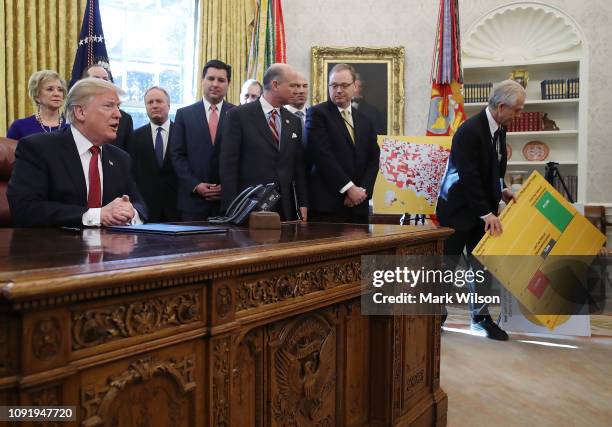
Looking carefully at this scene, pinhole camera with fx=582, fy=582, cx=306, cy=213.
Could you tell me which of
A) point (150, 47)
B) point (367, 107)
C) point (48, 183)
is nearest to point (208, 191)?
point (48, 183)

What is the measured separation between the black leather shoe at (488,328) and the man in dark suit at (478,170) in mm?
541

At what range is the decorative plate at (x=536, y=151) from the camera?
6348mm

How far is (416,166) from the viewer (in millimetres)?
4477

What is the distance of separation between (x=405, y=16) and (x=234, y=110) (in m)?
4.09

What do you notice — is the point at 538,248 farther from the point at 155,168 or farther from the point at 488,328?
the point at 155,168

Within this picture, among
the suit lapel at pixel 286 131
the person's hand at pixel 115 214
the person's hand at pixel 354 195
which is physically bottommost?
the person's hand at pixel 115 214

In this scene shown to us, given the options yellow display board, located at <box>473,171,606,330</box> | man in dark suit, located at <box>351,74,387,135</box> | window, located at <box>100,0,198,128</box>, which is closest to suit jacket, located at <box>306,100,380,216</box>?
yellow display board, located at <box>473,171,606,330</box>

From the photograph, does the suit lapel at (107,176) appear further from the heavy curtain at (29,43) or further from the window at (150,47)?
the window at (150,47)

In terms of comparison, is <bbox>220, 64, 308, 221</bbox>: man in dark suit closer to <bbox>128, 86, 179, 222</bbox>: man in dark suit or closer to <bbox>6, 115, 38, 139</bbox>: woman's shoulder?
<bbox>128, 86, 179, 222</bbox>: man in dark suit

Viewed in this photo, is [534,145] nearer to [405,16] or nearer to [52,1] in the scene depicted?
[405,16]

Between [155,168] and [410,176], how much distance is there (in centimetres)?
193

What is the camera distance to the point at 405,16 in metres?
6.51

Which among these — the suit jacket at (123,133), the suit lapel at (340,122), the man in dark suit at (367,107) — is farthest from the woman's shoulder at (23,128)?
the man in dark suit at (367,107)

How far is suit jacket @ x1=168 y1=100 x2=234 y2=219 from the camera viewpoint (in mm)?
3396
